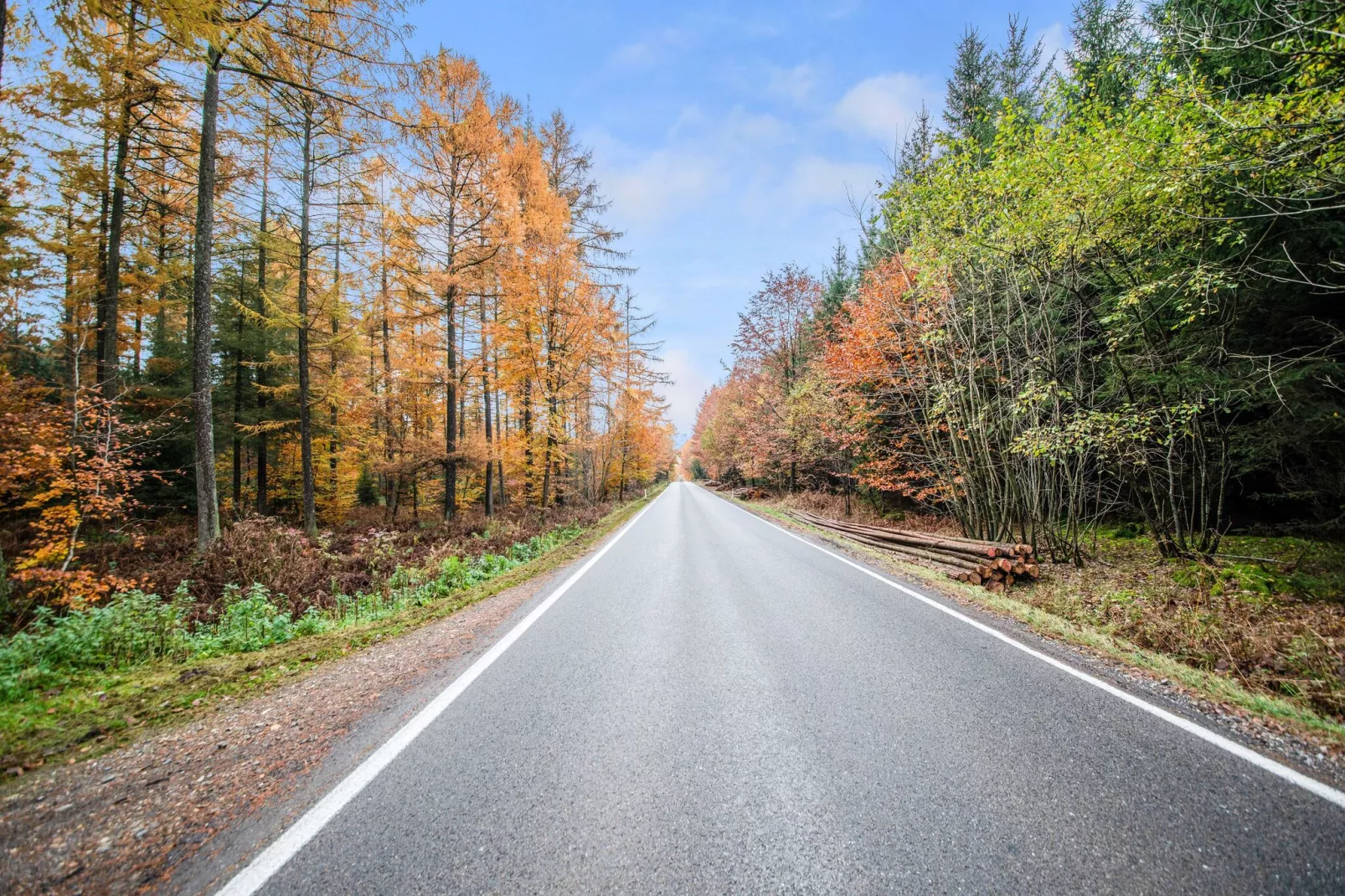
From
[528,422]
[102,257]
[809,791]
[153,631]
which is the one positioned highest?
[102,257]

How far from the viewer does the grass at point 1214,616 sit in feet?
11.4

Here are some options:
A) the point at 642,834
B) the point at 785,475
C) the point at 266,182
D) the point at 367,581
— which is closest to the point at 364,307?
the point at 266,182

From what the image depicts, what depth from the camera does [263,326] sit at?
46.4 feet

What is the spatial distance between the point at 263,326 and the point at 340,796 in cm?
1736

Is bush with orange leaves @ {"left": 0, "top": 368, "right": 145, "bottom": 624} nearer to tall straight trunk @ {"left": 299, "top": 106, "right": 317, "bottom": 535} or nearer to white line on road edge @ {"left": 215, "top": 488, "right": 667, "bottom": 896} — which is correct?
tall straight trunk @ {"left": 299, "top": 106, "right": 317, "bottom": 535}

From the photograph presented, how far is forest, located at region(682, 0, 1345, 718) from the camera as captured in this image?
438 centimetres

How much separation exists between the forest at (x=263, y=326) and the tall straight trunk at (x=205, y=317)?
0.05 metres

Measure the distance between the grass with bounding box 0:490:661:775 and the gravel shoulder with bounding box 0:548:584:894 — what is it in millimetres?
174

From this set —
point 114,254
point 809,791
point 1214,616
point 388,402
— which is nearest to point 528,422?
point 388,402

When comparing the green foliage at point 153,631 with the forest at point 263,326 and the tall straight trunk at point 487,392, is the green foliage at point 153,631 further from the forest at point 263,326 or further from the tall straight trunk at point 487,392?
the tall straight trunk at point 487,392

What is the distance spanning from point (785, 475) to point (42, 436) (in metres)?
25.6

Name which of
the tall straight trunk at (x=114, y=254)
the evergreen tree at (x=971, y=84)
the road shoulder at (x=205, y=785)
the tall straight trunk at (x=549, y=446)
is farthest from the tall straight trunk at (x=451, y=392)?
A: the evergreen tree at (x=971, y=84)

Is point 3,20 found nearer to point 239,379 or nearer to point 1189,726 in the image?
point 1189,726

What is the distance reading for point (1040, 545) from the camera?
28.8ft
